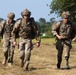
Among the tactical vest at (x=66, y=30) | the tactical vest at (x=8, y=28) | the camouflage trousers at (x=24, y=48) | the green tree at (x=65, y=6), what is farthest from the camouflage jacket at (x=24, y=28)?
the green tree at (x=65, y=6)

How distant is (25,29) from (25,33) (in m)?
0.16

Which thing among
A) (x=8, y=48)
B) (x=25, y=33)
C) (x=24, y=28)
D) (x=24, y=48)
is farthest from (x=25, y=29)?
(x=8, y=48)

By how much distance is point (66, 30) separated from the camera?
13797mm

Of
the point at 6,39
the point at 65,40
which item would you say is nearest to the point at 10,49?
the point at 6,39

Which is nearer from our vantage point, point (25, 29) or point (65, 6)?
point (25, 29)

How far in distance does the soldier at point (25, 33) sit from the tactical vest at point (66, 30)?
85cm

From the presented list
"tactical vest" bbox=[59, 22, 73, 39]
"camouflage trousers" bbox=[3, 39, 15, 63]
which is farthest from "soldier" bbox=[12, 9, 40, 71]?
"camouflage trousers" bbox=[3, 39, 15, 63]

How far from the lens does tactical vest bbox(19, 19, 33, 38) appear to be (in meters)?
13.5

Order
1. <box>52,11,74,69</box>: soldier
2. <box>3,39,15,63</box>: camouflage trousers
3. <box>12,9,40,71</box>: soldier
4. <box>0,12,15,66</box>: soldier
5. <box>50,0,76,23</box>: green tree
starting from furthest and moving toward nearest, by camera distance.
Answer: <box>50,0,76,23</box>: green tree
<box>3,39,15,63</box>: camouflage trousers
<box>0,12,15,66</box>: soldier
<box>52,11,74,69</box>: soldier
<box>12,9,40,71</box>: soldier

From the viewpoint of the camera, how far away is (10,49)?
14.9 m

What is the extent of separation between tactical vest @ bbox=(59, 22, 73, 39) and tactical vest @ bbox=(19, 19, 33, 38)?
107cm

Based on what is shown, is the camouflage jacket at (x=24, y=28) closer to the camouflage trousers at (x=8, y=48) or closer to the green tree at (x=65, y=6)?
the camouflage trousers at (x=8, y=48)

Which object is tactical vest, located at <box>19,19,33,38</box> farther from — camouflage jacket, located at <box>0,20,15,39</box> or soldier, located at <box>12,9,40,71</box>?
camouflage jacket, located at <box>0,20,15,39</box>

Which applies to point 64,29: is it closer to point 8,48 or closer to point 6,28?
point 6,28
